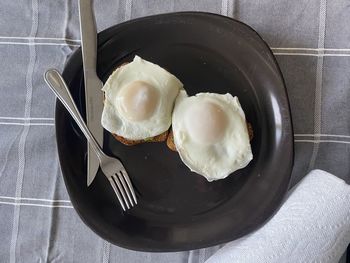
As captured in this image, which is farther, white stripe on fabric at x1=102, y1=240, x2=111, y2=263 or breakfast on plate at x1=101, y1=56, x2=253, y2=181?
white stripe on fabric at x1=102, y1=240, x2=111, y2=263

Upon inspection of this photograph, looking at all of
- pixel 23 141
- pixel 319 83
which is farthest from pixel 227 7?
pixel 23 141

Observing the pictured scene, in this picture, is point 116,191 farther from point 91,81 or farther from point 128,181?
point 91,81

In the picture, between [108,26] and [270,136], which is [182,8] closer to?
[108,26]

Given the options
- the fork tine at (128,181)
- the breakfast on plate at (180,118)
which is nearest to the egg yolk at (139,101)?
the breakfast on plate at (180,118)

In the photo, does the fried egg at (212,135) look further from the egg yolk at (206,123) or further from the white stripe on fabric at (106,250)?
the white stripe on fabric at (106,250)

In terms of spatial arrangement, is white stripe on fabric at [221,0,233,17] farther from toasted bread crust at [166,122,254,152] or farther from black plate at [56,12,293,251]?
toasted bread crust at [166,122,254,152]

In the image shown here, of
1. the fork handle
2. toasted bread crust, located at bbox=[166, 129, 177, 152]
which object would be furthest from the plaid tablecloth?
toasted bread crust, located at bbox=[166, 129, 177, 152]
